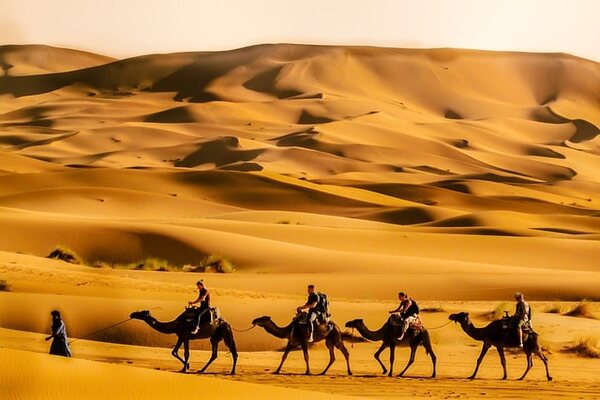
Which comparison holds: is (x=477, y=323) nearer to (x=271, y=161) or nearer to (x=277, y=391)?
(x=277, y=391)

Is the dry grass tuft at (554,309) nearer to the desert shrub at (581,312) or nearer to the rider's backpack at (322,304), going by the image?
the desert shrub at (581,312)

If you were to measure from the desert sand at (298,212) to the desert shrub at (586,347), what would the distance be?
21 cm

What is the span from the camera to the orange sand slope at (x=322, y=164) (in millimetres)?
36062

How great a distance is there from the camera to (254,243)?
36500 millimetres

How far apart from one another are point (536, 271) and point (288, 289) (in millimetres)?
9170

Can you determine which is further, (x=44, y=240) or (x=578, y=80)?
(x=578, y=80)

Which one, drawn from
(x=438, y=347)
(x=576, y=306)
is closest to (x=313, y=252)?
(x=576, y=306)

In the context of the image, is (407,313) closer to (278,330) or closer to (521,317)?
(521,317)

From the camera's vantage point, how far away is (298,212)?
5334cm

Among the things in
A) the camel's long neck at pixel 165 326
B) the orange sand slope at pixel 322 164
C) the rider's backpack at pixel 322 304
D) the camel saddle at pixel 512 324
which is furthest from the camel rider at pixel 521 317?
the orange sand slope at pixel 322 164

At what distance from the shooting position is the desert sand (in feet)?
60.0

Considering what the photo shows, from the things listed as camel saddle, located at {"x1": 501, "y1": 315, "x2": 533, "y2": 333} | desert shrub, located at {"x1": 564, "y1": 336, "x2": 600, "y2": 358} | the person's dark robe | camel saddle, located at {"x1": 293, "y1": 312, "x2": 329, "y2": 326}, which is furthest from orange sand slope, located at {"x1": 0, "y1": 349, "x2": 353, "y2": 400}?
desert shrub, located at {"x1": 564, "y1": 336, "x2": 600, "y2": 358}

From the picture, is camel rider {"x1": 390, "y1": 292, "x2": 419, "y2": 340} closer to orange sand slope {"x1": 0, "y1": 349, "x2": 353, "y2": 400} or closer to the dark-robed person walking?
orange sand slope {"x1": 0, "y1": 349, "x2": 353, "y2": 400}

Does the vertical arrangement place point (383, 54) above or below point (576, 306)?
above
